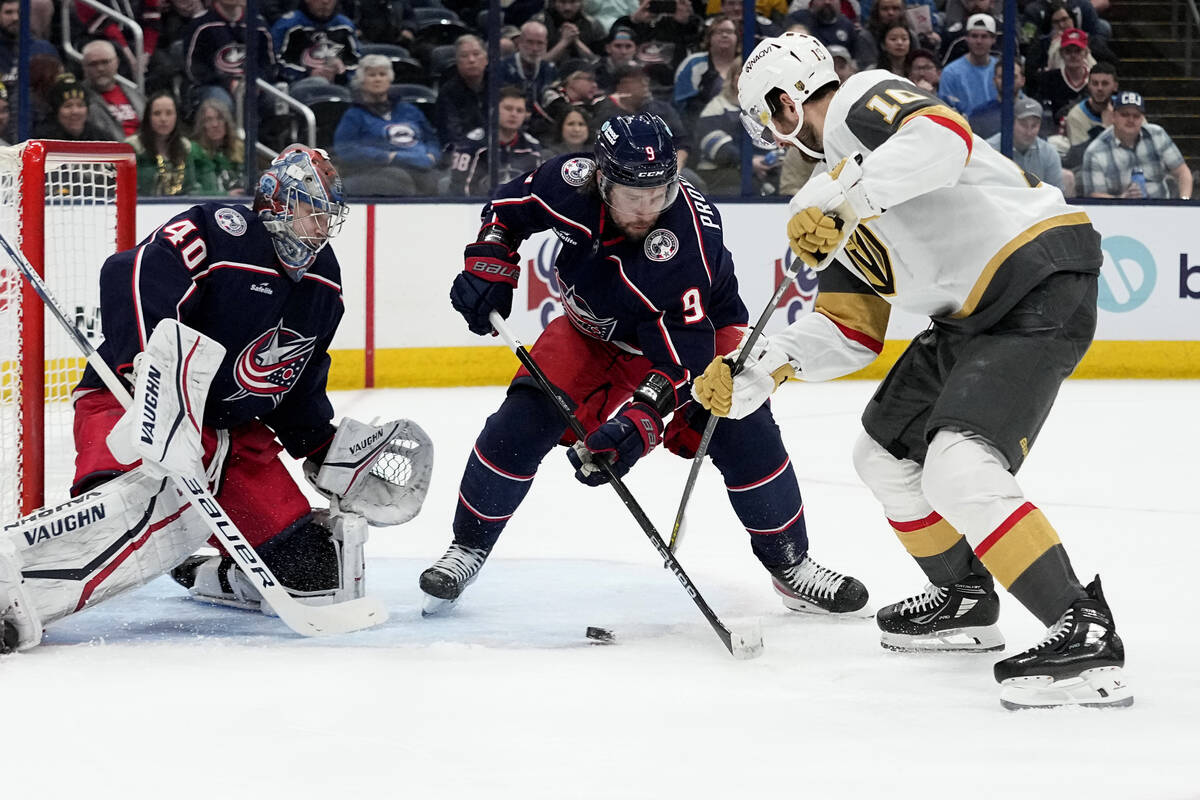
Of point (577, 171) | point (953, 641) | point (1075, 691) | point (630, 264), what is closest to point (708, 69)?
point (577, 171)

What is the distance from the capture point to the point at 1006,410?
90.5 inches

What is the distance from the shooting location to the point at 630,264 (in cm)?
287

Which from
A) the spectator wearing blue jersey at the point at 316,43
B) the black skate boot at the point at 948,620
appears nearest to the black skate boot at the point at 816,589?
the black skate boot at the point at 948,620

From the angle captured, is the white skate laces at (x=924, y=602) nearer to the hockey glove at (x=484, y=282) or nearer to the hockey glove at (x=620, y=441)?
the hockey glove at (x=620, y=441)

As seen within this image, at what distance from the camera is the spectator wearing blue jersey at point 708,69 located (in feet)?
22.0

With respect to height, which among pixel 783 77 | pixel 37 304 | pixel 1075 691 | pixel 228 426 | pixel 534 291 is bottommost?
pixel 534 291

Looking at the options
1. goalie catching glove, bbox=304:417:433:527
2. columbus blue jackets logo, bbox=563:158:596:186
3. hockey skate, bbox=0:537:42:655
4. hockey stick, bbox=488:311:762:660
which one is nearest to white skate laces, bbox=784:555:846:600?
hockey stick, bbox=488:311:762:660

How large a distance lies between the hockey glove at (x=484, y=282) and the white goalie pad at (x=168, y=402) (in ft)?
1.91

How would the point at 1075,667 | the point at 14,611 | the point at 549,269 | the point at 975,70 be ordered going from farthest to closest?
the point at 975,70 < the point at 549,269 < the point at 14,611 < the point at 1075,667

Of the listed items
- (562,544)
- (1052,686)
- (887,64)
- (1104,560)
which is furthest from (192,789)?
(887,64)

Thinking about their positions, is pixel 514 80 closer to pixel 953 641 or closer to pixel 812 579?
pixel 812 579

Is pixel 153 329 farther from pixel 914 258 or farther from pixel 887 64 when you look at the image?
pixel 887 64

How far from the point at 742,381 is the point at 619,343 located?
1.70ft

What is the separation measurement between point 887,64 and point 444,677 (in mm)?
5205
